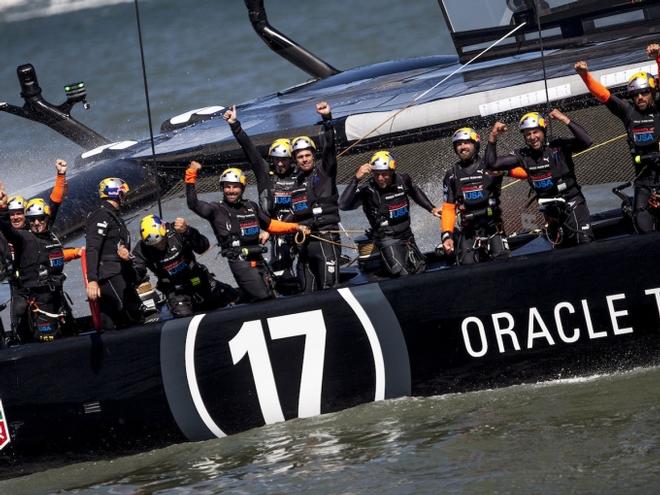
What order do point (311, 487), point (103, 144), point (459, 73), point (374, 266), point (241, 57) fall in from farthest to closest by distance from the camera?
1. point (241, 57)
2. point (103, 144)
3. point (459, 73)
4. point (374, 266)
5. point (311, 487)

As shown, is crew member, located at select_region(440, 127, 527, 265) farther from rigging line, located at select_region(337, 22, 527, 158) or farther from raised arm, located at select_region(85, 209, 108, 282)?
rigging line, located at select_region(337, 22, 527, 158)

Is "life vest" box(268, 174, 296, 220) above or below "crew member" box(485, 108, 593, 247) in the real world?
above

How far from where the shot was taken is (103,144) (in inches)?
610

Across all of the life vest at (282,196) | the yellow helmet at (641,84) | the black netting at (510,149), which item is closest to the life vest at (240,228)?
the life vest at (282,196)

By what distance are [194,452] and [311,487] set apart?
1193 millimetres

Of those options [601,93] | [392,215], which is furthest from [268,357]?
[601,93]

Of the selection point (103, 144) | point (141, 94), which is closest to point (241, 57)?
point (141, 94)

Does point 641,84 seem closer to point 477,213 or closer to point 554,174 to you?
point 554,174

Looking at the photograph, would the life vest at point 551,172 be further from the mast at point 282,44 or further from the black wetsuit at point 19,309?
the mast at point 282,44

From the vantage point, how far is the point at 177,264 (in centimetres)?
886

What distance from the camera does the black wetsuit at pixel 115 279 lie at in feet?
29.3

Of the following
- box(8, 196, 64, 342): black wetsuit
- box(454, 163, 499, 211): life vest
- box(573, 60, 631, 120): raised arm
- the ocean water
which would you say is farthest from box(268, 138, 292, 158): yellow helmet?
box(573, 60, 631, 120): raised arm

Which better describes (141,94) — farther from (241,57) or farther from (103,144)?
(103,144)

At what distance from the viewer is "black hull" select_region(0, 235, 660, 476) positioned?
8477mm
